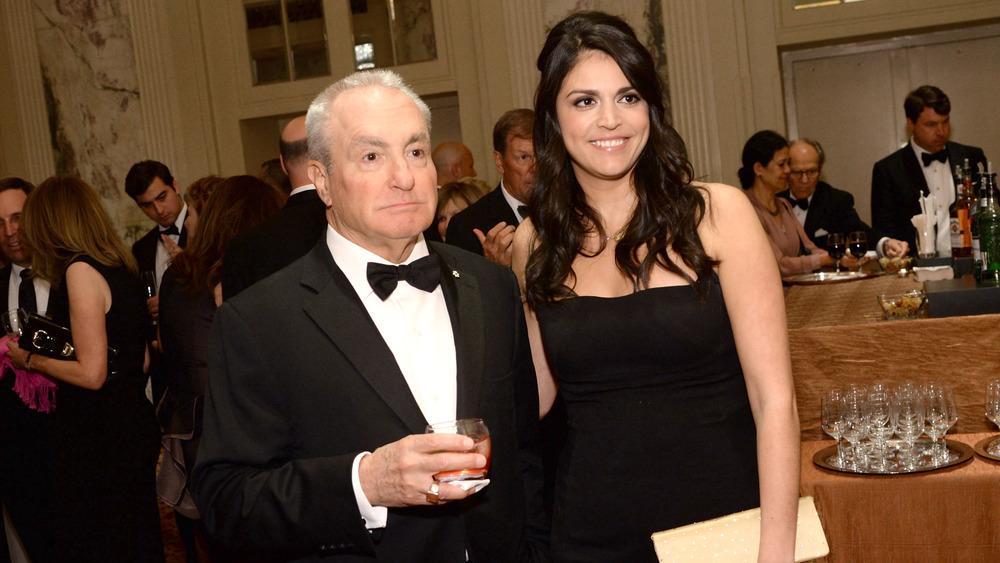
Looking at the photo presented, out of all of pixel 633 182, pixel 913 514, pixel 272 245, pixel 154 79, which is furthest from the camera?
pixel 154 79

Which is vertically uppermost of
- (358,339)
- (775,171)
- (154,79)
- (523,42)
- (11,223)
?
(154,79)

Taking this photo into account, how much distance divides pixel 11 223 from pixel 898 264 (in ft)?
13.8

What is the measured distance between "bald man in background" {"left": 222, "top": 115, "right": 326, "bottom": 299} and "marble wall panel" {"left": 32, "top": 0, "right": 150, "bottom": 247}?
5891 millimetres

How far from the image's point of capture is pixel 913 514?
2566 mm

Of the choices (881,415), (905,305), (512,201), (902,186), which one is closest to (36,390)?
(512,201)

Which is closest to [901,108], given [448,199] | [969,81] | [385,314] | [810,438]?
[969,81]

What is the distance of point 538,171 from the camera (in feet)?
7.36

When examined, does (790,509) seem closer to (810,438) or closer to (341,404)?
(341,404)

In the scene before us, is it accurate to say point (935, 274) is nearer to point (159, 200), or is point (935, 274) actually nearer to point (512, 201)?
point (512, 201)

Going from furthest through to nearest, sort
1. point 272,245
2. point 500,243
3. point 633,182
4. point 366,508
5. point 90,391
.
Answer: point 90,391, point 500,243, point 272,245, point 633,182, point 366,508

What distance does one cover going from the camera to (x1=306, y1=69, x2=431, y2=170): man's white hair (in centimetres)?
173

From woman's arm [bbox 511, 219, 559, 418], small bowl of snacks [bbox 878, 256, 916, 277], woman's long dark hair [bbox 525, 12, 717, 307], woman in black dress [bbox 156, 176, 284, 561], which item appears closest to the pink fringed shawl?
woman in black dress [bbox 156, 176, 284, 561]

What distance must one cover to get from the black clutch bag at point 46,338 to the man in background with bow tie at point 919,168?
4.67m

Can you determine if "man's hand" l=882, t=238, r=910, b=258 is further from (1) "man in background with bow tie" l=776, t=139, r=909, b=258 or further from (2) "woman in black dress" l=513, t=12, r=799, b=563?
(2) "woman in black dress" l=513, t=12, r=799, b=563
